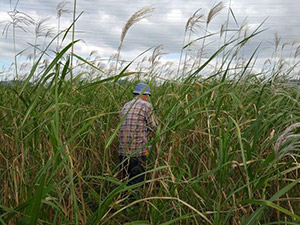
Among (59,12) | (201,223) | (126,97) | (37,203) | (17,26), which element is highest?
(59,12)

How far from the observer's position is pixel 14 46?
2.48 metres

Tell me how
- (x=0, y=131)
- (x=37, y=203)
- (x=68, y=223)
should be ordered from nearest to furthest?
(x=37, y=203)
(x=68, y=223)
(x=0, y=131)

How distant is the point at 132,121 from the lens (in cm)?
381

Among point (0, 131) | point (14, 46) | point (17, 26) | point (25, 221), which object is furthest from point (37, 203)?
point (17, 26)

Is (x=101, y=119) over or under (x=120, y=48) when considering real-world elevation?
under

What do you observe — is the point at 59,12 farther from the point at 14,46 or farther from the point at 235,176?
the point at 235,176

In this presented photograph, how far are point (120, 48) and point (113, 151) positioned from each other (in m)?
1.24

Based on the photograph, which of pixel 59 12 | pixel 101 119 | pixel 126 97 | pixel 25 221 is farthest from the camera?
pixel 126 97

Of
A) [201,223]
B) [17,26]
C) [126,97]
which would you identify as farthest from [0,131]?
[126,97]

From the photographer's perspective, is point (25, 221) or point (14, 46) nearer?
point (25, 221)

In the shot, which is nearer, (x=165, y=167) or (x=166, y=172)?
(x=165, y=167)

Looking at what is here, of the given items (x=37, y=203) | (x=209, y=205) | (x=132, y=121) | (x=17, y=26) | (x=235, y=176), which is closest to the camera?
(x=37, y=203)

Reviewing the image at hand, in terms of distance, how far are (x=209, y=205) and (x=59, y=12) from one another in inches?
90.4

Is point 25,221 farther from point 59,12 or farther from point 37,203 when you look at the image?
point 59,12
